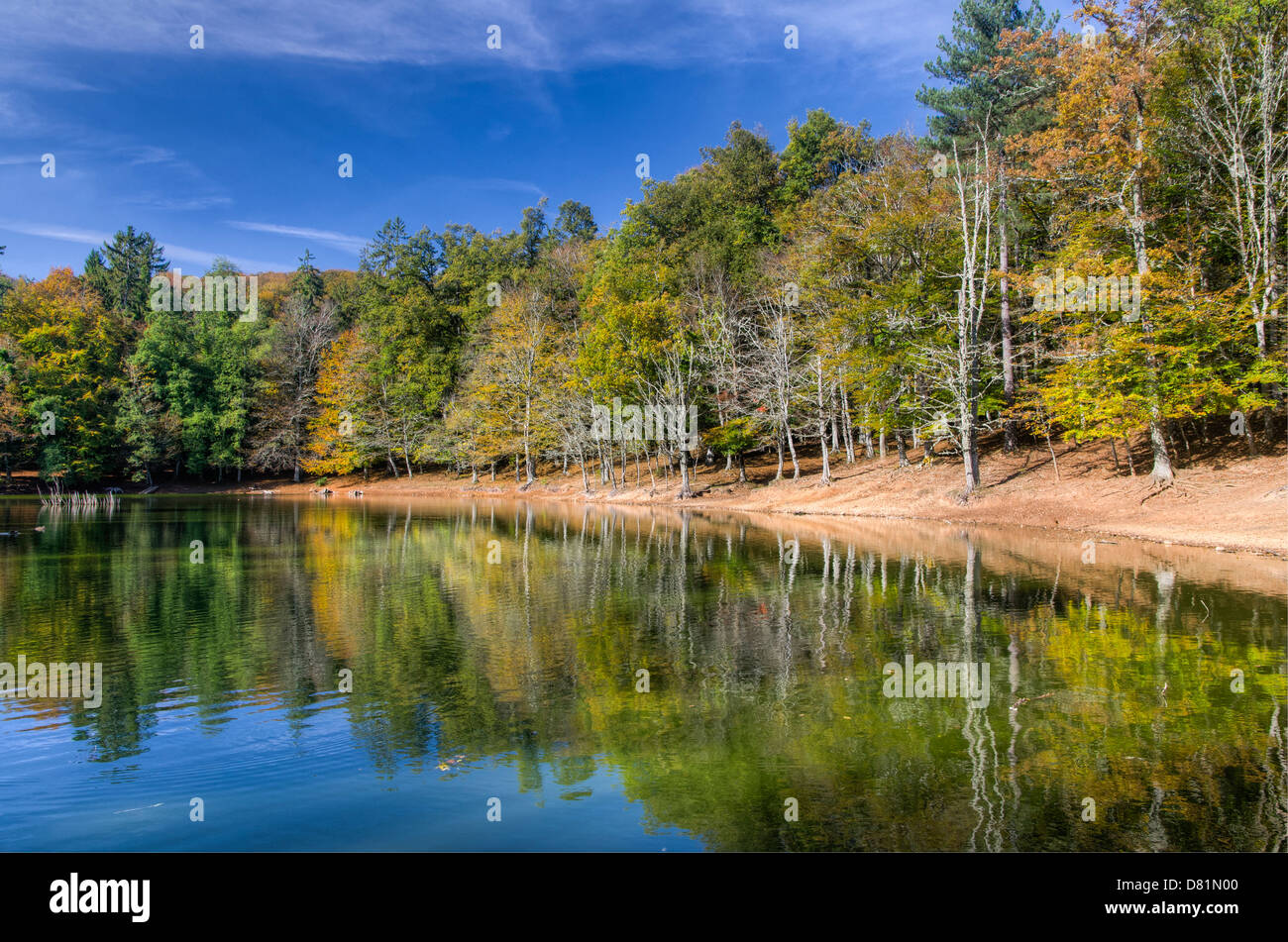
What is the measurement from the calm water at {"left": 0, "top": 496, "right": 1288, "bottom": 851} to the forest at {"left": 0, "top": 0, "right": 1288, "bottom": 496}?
14.0 metres

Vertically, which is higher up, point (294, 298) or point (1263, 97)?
point (294, 298)

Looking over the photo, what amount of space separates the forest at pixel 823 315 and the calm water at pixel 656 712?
1397 cm

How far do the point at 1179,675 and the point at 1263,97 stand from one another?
2462 cm

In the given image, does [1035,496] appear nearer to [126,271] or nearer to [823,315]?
[823,315]

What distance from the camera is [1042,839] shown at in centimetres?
628

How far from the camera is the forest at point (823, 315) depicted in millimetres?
28391

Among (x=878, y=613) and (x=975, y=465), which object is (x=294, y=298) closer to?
(x=975, y=465)

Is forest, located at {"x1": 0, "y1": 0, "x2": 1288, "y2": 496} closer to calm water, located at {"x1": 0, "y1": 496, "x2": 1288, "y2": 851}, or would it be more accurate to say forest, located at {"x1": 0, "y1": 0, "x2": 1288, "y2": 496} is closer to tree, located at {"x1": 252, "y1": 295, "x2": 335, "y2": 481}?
tree, located at {"x1": 252, "y1": 295, "x2": 335, "y2": 481}

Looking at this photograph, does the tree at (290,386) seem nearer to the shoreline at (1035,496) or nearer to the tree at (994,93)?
the shoreline at (1035,496)

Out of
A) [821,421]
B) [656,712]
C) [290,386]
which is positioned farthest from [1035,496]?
[290,386]

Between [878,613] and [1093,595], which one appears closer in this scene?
[878,613]

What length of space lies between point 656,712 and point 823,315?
1539 inches

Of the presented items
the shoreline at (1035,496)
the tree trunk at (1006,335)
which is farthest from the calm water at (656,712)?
the tree trunk at (1006,335)
